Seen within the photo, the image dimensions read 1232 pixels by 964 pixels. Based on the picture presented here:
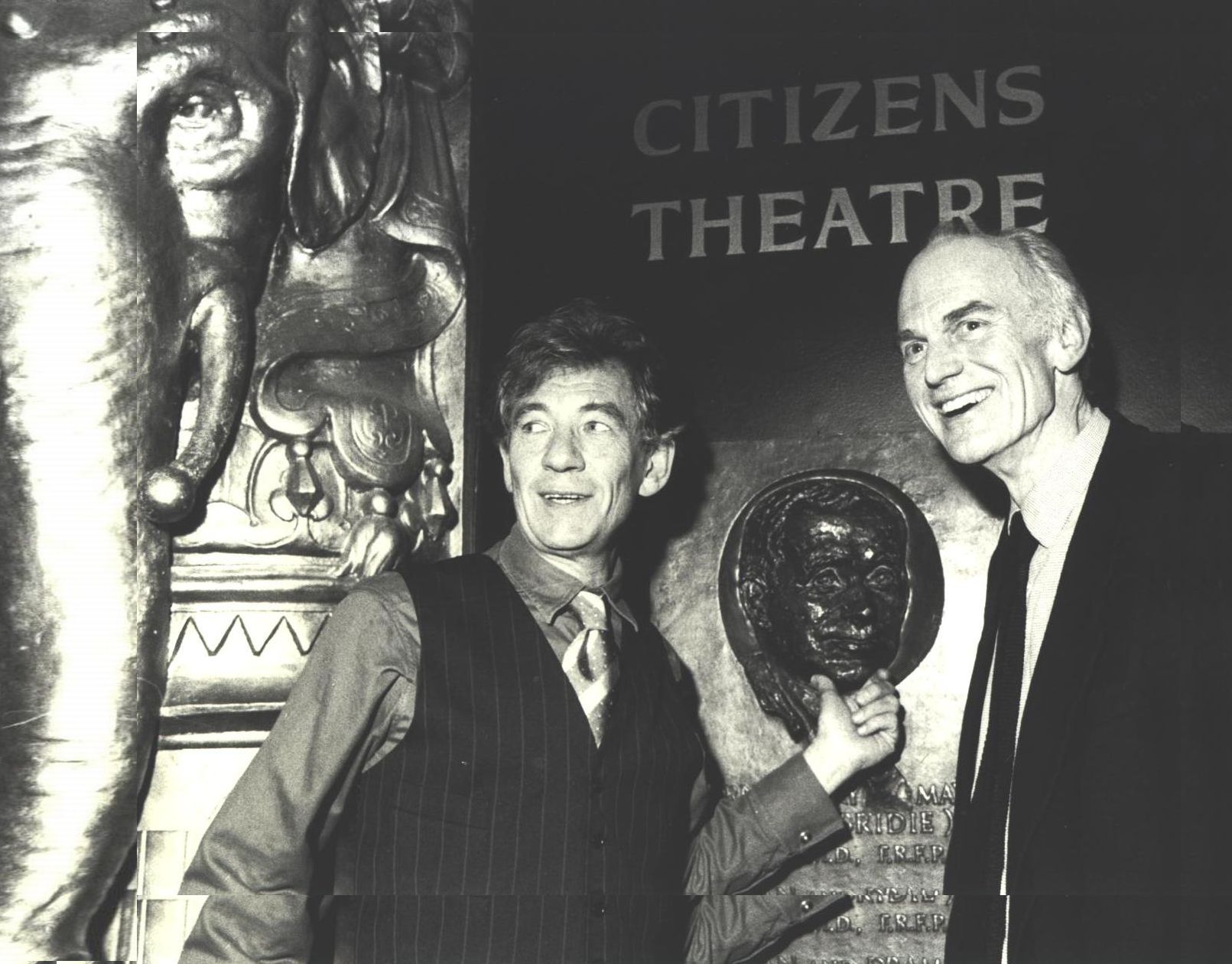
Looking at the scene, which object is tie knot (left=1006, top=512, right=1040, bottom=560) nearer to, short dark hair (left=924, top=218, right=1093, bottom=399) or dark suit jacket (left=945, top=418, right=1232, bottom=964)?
dark suit jacket (left=945, top=418, right=1232, bottom=964)

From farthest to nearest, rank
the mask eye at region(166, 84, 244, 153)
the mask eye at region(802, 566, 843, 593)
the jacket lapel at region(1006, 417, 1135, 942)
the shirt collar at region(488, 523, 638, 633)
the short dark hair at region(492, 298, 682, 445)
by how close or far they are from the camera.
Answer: the mask eye at region(166, 84, 244, 153), the mask eye at region(802, 566, 843, 593), the short dark hair at region(492, 298, 682, 445), the shirt collar at region(488, 523, 638, 633), the jacket lapel at region(1006, 417, 1135, 942)

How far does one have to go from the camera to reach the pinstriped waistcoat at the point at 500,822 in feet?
9.22

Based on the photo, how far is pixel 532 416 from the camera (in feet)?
10.1

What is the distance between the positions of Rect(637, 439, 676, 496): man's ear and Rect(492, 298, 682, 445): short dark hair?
2 centimetres

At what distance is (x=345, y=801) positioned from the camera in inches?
113

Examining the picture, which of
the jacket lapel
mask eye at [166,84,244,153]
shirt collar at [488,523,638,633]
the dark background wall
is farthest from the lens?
mask eye at [166,84,244,153]

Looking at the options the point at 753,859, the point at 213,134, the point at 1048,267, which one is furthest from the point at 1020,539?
the point at 213,134

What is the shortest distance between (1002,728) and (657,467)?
2.68 feet

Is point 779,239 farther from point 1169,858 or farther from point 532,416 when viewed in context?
point 1169,858

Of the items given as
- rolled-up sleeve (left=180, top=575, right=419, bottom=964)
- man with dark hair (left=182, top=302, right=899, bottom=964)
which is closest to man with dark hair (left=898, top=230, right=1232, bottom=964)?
man with dark hair (left=182, top=302, right=899, bottom=964)

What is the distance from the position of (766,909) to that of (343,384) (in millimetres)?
1432

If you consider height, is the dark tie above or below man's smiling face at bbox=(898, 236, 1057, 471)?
below

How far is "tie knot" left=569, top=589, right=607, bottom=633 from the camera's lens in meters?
3.00

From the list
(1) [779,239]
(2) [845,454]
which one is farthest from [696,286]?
(2) [845,454]
